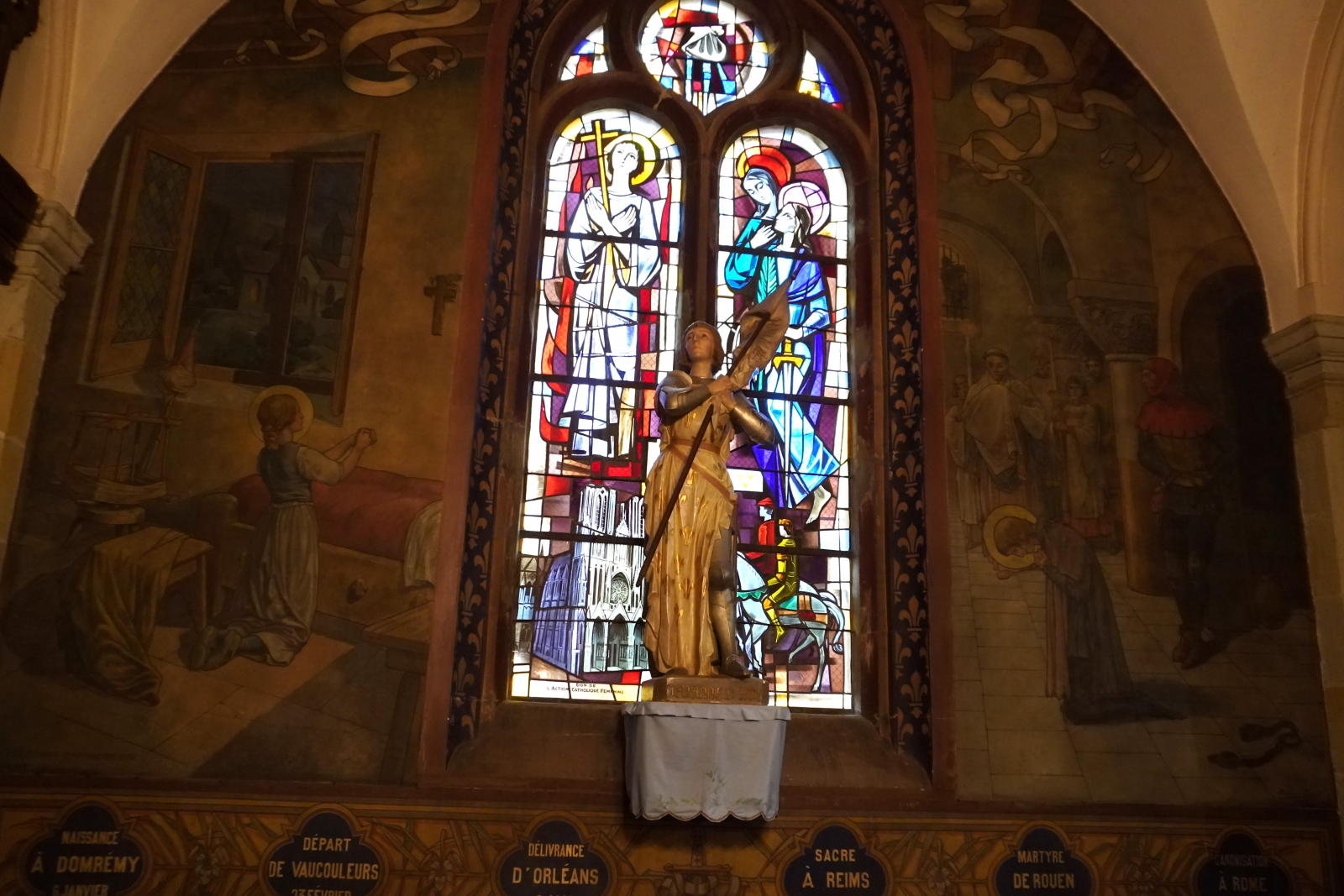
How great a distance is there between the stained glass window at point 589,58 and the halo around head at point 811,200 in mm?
1275

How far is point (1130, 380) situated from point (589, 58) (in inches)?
139

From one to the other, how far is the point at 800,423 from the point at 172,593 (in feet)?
10.7

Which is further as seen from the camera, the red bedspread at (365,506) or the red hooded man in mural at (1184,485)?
the red hooded man in mural at (1184,485)

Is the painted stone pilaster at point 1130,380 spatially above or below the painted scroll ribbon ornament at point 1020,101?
below

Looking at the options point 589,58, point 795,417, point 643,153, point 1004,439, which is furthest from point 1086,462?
point 589,58

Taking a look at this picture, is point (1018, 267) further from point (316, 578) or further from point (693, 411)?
point (316, 578)

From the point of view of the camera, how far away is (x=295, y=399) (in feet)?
20.3

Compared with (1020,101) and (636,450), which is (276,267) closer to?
(636,450)

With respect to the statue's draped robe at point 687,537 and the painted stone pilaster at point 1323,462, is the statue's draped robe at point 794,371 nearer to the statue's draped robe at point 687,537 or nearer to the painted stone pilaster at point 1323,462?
the statue's draped robe at point 687,537

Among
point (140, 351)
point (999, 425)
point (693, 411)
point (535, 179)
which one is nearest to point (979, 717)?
point (999, 425)

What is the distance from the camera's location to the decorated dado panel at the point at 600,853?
17.7ft

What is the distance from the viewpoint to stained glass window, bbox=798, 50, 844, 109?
7777 millimetres

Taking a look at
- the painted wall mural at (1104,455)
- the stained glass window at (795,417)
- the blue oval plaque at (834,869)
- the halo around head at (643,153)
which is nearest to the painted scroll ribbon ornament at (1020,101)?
the painted wall mural at (1104,455)

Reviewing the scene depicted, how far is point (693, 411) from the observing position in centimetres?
607
